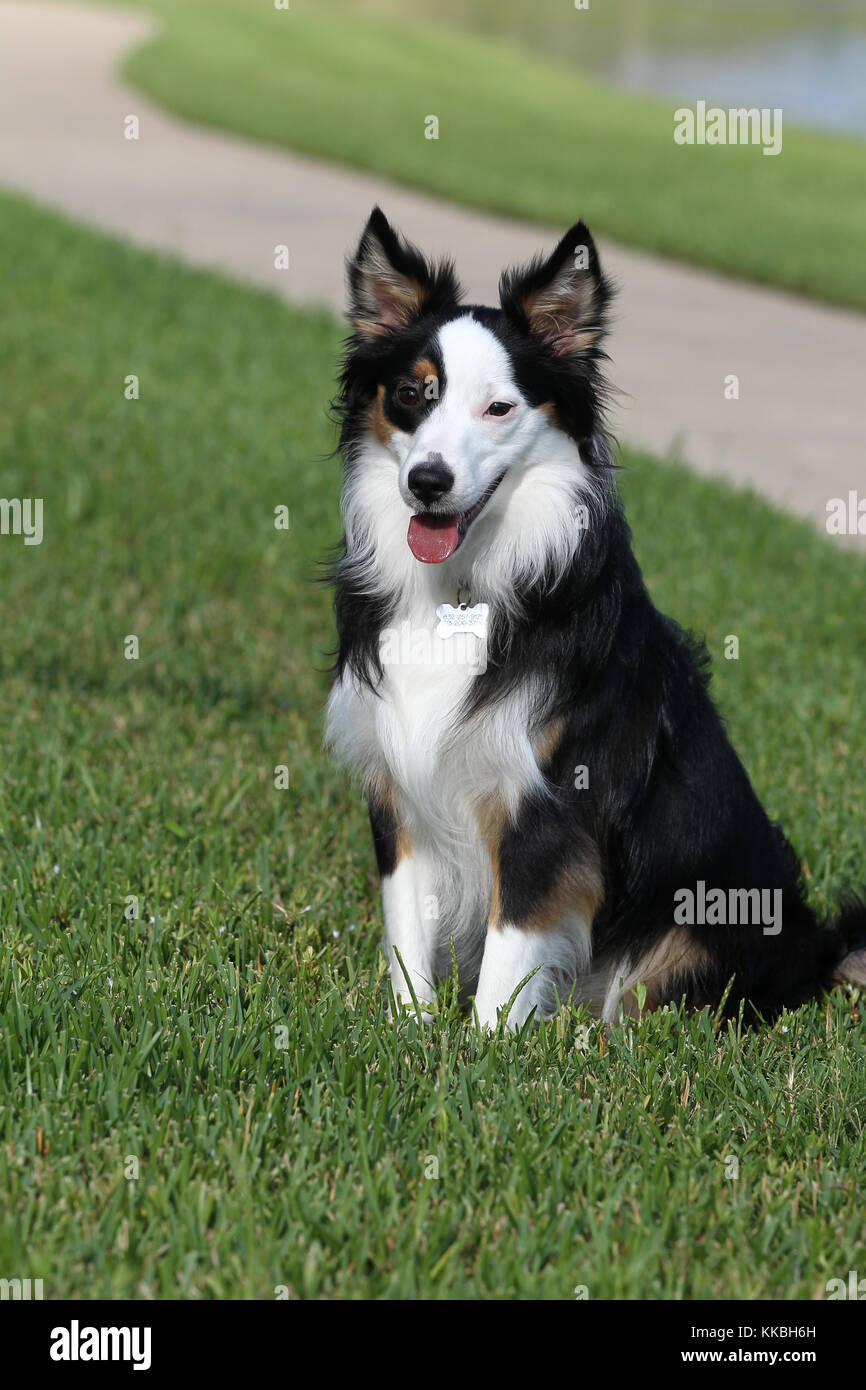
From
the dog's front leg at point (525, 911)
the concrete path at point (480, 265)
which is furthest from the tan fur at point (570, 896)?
the concrete path at point (480, 265)

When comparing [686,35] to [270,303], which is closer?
[270,303]

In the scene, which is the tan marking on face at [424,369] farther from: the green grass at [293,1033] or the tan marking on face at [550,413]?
the green grass at [293,1033]

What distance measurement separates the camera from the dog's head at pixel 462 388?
125 inches

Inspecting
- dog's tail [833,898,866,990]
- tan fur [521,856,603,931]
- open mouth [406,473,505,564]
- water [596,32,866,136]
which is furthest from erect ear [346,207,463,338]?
A: water [596,32,866,136]

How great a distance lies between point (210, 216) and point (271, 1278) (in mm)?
13794

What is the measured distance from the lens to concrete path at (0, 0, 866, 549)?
9.40 meters

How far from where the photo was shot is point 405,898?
3.55 meters

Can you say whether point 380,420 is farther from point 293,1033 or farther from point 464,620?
point 293,1033

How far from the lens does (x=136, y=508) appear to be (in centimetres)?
741

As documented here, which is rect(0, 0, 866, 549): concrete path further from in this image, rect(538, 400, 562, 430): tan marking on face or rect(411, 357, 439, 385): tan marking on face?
rect(411, 357, 439, 385): tan marking on face

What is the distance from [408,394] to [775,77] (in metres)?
32.8

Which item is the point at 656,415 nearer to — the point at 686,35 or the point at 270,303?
the point at 270,303

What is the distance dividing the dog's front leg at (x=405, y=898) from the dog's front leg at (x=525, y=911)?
183 mm

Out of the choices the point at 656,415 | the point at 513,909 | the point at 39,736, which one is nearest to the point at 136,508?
the point at 39,736
